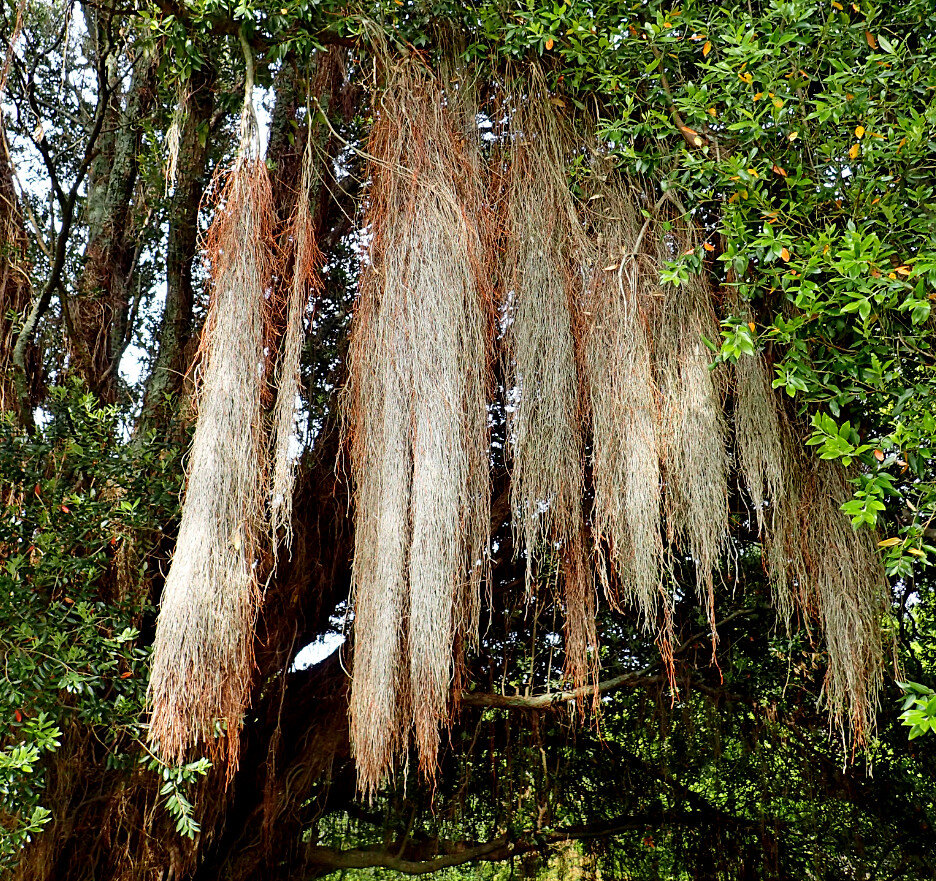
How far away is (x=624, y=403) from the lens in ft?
6.97

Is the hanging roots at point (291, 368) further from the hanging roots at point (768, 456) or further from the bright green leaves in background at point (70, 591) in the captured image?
the hanging roots at point (768, 456)

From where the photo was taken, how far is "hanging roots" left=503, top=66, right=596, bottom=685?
7.04 ft

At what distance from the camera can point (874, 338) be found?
1.91 metres

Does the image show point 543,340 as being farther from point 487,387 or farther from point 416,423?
point 416,423

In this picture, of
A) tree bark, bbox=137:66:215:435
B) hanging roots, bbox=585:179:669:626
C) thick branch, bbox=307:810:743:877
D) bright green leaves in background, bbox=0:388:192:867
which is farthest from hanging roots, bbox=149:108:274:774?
thick branch, bbox=307:810:743:877

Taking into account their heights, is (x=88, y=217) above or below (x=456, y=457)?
above

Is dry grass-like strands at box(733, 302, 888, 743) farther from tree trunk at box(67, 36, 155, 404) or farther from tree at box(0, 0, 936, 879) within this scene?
tree trunk at box(67, 36, 155, 404)

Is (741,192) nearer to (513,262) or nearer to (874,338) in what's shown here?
(874,338)

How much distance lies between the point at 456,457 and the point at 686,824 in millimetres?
3490

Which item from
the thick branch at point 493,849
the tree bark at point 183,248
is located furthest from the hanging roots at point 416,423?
the thick branch at point 493,849

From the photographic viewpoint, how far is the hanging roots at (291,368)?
1.99 m

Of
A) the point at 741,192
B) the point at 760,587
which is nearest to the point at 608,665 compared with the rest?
A: the point at 760,587

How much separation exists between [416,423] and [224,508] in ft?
1.56

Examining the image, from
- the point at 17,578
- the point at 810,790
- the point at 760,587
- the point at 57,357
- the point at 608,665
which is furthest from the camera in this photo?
the point at 810,790
